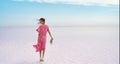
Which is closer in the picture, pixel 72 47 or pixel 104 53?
pixel 104 53

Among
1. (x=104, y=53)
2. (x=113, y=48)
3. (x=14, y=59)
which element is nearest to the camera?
(x=14, y=59)

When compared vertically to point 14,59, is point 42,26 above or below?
above

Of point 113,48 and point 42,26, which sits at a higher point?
point 42,26

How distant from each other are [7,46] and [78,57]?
9.20 ft

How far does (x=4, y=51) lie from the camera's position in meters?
8.62

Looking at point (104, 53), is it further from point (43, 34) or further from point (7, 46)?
point (7, 46)

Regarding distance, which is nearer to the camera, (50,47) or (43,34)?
(43,34)

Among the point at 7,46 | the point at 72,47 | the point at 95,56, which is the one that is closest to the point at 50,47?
the point at 72,47

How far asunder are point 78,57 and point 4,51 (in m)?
2.30

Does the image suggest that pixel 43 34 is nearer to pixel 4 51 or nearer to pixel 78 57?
pixel 78 57

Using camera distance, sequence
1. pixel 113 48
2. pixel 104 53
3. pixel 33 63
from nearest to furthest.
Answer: pixel 33 63 < pixel 104 53 < pixel 113 48

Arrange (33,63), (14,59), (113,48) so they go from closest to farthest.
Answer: (33,63) < (14,59) < (113,48)

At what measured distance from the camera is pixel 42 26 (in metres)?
7.14

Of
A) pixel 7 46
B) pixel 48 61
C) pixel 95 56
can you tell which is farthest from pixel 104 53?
pixel 7 46
